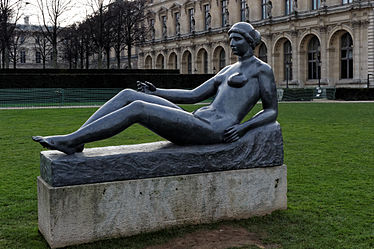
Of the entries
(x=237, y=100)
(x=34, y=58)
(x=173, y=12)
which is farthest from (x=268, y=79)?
(x=34, y=58)

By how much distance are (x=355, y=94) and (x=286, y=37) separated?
13.8 meters

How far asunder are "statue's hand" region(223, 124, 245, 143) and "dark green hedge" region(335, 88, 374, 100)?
31628 mm

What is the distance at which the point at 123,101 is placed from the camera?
4.72 meters

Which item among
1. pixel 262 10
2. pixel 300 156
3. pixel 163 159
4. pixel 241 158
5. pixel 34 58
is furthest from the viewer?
pixel 34 58

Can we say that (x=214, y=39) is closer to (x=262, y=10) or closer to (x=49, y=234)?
(x=262, y=10)

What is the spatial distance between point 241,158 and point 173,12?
63.0 m

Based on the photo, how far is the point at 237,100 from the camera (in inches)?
195

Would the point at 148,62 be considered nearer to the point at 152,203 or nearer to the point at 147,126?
the point at 147,126

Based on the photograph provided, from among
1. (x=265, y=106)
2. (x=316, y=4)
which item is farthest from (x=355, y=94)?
(x=265, y=106)

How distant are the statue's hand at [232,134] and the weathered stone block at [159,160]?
0.18 ft

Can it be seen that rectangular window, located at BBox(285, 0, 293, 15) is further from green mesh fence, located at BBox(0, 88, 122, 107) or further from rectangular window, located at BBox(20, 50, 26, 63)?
rectangular window, located at BBox(20, 50, 26, 63)

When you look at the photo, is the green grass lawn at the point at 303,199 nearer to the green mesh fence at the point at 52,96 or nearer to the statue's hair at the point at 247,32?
the statue's hair at the point at 247,32

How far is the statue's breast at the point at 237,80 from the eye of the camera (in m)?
4.95

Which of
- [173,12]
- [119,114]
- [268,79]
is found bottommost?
[119,114]
